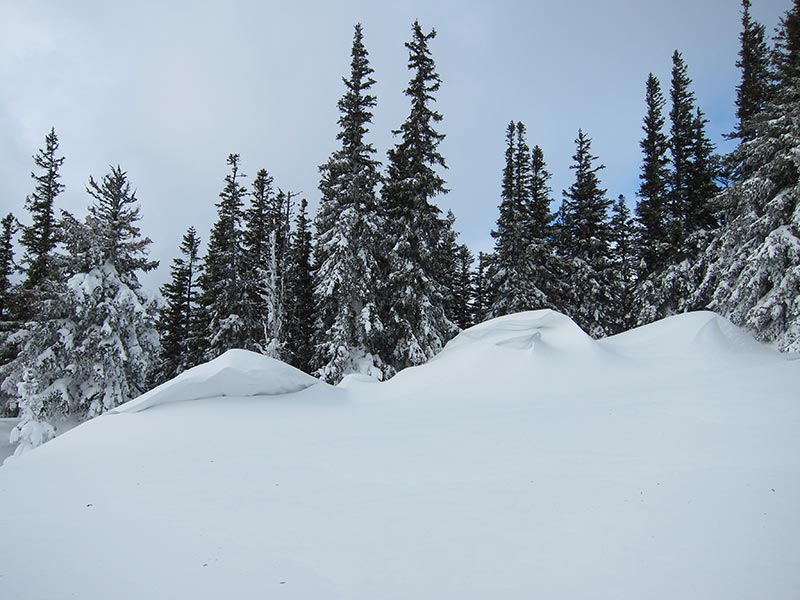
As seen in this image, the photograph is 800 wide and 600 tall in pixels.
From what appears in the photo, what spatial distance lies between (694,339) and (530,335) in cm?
398

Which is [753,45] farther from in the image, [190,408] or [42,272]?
[42,272]

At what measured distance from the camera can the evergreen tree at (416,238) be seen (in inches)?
619

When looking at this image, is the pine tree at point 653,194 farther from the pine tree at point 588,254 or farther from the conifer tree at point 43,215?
the conifer tree at point 43,215

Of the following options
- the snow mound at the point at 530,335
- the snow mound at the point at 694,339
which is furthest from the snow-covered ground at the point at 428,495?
the snow mound at the point at 530,335

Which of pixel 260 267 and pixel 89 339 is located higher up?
pixel 260 267

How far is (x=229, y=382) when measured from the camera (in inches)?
351

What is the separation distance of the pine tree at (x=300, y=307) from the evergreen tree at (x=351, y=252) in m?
3.91

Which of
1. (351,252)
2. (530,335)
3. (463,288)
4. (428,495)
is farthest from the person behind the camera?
(463,288)

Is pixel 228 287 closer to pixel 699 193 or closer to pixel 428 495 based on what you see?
pixel 428 495

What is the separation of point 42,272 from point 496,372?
1936cm

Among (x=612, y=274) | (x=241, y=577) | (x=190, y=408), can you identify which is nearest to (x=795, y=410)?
(x=241, y=577)

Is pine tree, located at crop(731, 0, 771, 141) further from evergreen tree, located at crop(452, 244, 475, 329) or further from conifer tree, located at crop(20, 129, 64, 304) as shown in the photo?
conifer tree, located at crop(20, 129, 64, 304)

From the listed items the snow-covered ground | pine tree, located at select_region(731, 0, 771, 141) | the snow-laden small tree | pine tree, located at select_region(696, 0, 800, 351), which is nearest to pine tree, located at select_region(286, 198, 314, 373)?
the snow-laden small tree

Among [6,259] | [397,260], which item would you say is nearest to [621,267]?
[397,260]
